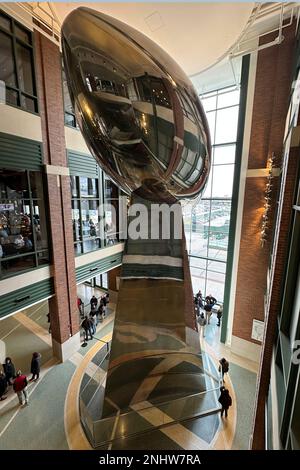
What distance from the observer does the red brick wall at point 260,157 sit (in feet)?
22.0

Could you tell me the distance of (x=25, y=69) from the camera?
6180 mm

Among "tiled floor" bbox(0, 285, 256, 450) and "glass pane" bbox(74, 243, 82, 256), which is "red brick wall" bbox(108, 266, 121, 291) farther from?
"tiled floor" bbox(0, 285, 256, 450)

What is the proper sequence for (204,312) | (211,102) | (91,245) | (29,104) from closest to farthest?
(29,104), (91,245), (211,102), (204,312)

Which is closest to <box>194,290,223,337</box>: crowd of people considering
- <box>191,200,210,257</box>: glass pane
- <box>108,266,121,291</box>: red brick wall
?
<box>191,200,210,257</box>: glass pane

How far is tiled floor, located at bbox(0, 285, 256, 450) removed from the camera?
4805 millimetres

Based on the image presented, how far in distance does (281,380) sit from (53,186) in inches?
296

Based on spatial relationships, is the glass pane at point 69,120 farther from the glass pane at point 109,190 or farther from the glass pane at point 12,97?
the glass pane at point 109,190

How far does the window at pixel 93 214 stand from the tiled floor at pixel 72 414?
4.03 metres

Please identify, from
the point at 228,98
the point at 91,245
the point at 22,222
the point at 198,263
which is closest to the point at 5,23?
the point at 22,222

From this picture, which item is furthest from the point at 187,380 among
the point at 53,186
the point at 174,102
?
the point at 53,186

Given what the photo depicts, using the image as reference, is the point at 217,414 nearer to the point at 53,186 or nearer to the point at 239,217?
the point at 239,217

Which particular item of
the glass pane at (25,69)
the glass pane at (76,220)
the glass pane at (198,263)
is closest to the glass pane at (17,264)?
the glass pane at (76,220)

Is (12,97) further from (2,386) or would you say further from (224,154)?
(224,154)

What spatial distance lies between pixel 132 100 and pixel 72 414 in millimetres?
7164
